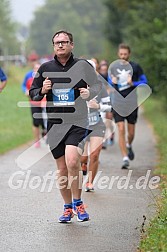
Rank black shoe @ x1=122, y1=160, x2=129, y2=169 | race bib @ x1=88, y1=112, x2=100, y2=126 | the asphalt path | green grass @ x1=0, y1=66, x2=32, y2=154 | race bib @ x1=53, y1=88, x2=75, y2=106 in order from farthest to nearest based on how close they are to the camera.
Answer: green grass @ x1=0, y1=66, x2=32, y2=154
black shoe @ x1=122, y1=160, x2=129, y2=169
race bib @ x1=88, y1=112, x2=100, y2=126
race bib @ x1=53, y1=88, x2=75, y2=106
the asphalt path

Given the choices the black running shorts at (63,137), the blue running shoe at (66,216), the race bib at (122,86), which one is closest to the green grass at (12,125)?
the race bib at (122,86)

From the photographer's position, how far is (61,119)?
8617 millimetres

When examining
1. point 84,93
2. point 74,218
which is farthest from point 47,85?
point 74,218

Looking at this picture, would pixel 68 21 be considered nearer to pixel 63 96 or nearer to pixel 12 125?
pixel 12 125

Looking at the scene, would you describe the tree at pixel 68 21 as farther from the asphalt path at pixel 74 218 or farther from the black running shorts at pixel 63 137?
the black running shorts at pixel 63 137

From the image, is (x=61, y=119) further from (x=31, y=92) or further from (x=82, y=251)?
(x=82, y=251)

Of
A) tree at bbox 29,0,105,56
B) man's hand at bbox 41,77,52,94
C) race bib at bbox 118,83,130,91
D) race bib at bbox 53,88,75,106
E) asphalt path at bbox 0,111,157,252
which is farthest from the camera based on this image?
tree at bbox 29,0,105,56

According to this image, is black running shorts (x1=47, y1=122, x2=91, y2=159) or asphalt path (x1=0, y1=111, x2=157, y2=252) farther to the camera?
black running shorts (x1=47, y1=122, x2=91, y2=159)

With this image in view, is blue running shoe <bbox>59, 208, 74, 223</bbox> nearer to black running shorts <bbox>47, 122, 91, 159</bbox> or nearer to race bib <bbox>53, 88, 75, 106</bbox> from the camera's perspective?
black running shorts <bbox>47, 122, 91, 159</bbox>

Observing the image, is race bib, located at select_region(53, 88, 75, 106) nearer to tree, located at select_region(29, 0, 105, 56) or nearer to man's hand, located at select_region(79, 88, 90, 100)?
man's hand, located at select_region(79, 88, 90, 100)

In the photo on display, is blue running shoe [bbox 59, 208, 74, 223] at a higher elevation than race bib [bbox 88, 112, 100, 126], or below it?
below

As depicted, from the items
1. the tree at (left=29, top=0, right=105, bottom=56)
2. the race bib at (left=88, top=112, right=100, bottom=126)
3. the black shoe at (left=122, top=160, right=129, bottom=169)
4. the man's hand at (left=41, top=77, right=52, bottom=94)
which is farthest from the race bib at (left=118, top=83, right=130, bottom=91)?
the tree at (left=29, top=0, right=105, bottom=56)

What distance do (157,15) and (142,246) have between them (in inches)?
740

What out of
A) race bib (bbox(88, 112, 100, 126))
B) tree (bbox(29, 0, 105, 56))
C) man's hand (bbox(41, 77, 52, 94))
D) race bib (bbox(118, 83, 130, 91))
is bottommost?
tree (bbox(29, 0, 105, 56))
